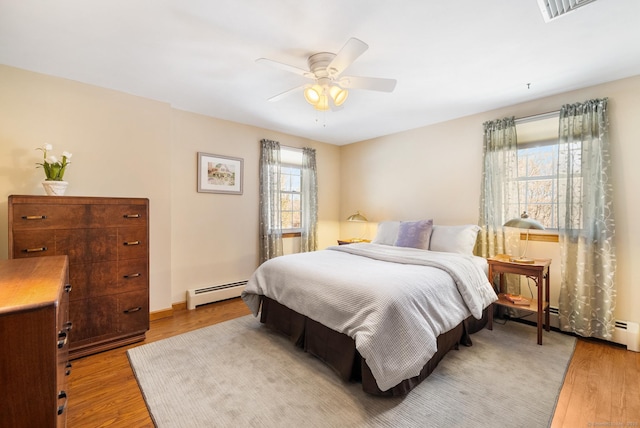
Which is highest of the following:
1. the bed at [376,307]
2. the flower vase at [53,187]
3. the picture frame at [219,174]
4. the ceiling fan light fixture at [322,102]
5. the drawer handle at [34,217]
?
the ceiling fan light fixture at [322,102]

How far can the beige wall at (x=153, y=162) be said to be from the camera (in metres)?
2.38

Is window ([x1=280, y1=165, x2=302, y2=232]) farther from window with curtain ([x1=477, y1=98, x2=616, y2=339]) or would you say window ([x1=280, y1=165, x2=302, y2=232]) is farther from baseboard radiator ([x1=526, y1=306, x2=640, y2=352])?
baseboard radiator ([x1=526, y1=306, x2=640, y2=352])

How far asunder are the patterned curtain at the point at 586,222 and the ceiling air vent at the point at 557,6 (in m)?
1.44

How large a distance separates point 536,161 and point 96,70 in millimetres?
4486

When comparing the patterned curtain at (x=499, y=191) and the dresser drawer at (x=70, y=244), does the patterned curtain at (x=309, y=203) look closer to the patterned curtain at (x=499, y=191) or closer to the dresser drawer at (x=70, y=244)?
the patterned curtain at (x=499, y=191)

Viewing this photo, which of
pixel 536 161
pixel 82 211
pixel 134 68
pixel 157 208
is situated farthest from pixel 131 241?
pixel 536 161

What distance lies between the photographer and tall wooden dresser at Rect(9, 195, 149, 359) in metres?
2.08

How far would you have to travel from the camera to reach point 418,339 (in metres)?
1.73

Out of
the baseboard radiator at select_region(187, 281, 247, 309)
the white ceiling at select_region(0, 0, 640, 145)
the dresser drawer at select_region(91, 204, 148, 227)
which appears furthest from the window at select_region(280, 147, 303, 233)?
the dresser drawer at select_region(91, 204, 148, 227)

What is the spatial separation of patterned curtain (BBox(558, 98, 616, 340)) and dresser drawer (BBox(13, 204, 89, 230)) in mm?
4443

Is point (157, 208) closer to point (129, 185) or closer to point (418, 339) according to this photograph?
point (129, 185)

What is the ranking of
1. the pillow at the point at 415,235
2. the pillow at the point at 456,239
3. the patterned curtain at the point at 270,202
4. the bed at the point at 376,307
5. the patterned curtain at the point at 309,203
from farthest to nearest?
1. the patterned curtain at the point at 309,203
2. the patterned curtain at the point at 270,202
3. the pillow at the point at 415,235
4. the pillow at the point at 456,239
5. the bed at the point at 376,307

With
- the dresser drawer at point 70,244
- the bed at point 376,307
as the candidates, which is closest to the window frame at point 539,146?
the bed at point 376,307

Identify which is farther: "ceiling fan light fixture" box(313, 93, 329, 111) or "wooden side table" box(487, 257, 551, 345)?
"wooden side table" box(487, 257, 551, 345)
